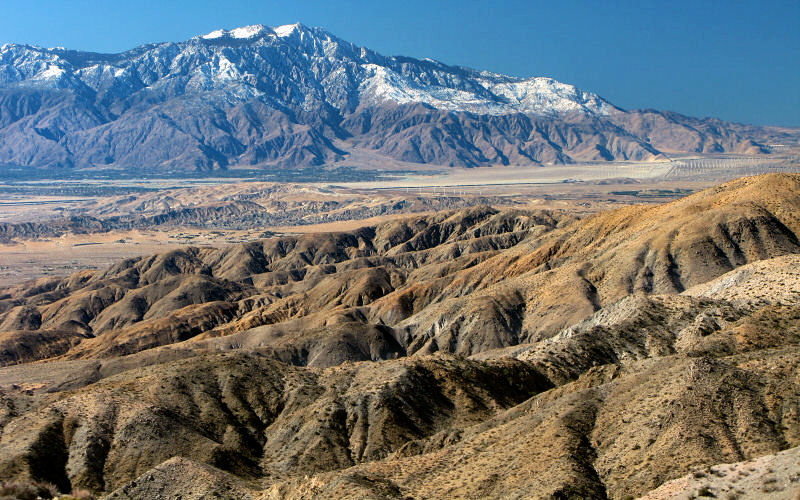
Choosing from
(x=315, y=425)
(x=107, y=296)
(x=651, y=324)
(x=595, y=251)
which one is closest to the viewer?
(x=315, y=425)

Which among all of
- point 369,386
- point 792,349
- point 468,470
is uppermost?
point 369,386

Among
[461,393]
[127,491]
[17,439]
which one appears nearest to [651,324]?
[461,393]

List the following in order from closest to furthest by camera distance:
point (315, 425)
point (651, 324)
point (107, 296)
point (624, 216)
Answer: point (315, 425) → point (651, 324) → point (624, 216) → point (107, 296)

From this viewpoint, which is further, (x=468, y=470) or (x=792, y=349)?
(x=792, y=349)

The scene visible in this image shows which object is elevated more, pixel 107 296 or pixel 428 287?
pixel 107 296

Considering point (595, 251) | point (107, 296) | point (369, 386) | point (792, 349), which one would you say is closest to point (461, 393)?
point (369, 386)

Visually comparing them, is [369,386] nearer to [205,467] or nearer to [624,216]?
[205,467]

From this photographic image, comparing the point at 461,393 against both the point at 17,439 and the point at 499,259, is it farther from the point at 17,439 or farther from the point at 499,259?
the point at 499,259
